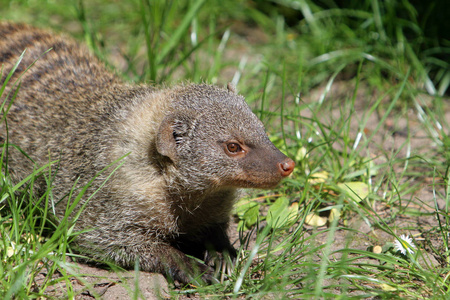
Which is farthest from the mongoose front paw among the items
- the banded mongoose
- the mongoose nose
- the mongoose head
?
the mongoose nose

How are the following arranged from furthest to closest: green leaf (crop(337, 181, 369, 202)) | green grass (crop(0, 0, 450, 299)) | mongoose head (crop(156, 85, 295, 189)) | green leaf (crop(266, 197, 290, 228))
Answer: green leaf (crop(337, 181, 369, 202)) → green leaf (crop(266, 197, 290, 228)) → mongoose head (crop(156, 85, 295, 189)) → green grass (crop(0, 0, 450, 299))

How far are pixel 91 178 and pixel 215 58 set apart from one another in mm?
2330

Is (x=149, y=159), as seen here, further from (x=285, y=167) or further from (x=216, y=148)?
(x=285, y=167)

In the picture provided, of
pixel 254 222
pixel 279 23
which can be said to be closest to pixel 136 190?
pixel 254 222

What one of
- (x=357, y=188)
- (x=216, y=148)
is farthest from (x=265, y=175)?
(x=357, y=188)

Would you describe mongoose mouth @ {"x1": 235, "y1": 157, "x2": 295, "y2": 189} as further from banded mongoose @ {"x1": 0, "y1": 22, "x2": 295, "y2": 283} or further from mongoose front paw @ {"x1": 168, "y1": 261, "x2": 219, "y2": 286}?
mongoose front paw @ {"x1": 168, "y1": 261, "x2": 219, "y2": 286}

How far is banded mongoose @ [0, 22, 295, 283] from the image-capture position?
10.2ft

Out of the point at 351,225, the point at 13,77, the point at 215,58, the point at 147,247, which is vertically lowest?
the point at 351,225

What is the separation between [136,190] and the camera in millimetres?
3219

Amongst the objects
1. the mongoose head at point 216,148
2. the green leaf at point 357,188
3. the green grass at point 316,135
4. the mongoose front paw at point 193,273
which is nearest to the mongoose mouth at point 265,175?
the mongoose head at point 216,148

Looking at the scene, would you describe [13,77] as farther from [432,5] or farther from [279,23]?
[432,5]

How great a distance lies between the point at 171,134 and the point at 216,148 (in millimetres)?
291

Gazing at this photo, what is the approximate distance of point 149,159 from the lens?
10.6 feet

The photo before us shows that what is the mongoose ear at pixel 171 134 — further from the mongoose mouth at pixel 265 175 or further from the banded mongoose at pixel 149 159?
the mongoose mouth at pixel 265 175
